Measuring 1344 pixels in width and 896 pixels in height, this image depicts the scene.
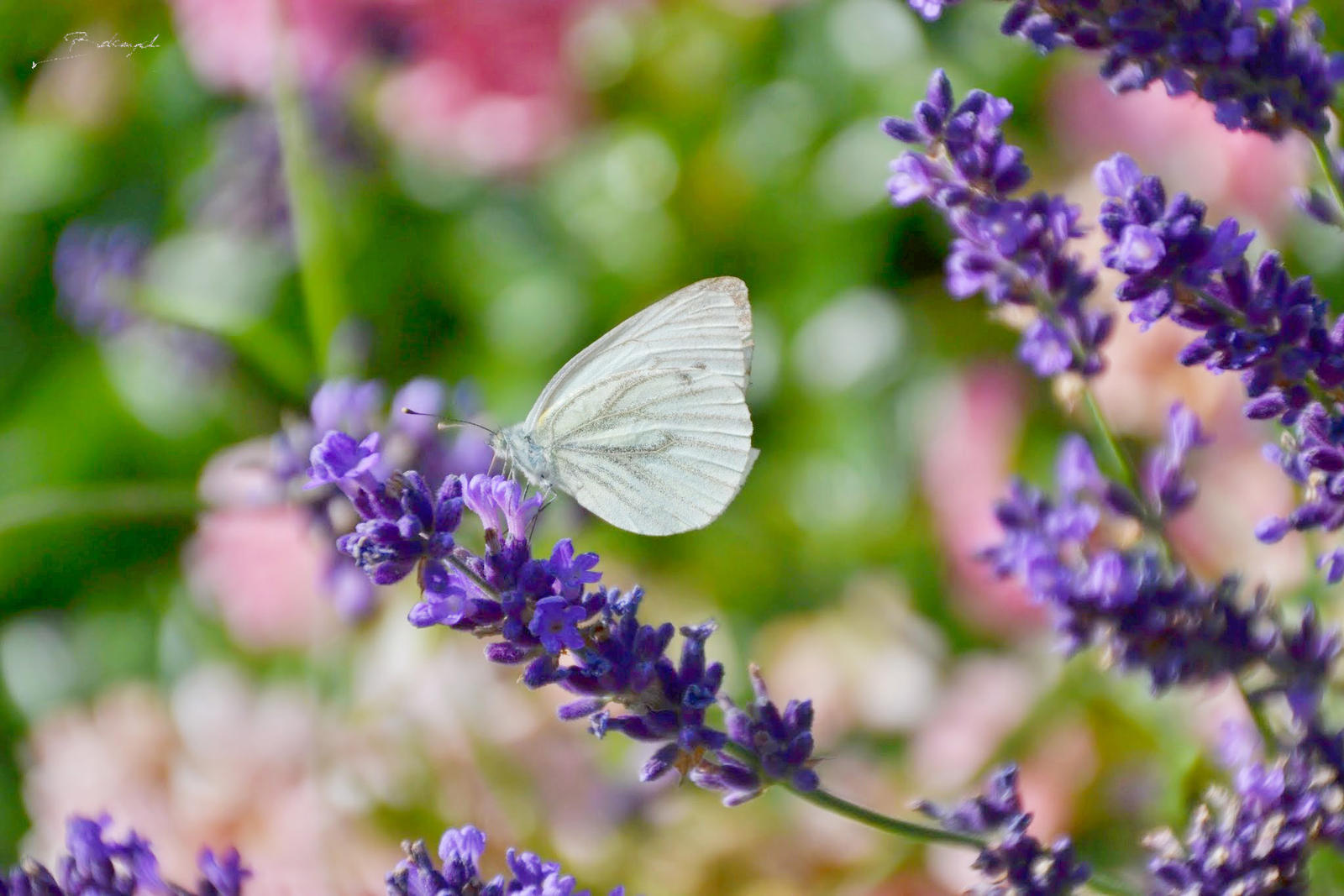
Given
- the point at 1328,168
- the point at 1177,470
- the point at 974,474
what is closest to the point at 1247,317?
the point at 1328,168

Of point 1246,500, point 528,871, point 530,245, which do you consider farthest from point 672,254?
point 528,871

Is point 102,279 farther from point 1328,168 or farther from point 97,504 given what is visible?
point 1328,168

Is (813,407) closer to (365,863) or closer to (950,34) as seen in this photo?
(950,34)

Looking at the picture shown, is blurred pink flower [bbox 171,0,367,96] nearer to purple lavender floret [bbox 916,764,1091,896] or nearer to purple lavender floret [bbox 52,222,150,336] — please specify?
purple lavender floret [bbox 52,222,150,336]

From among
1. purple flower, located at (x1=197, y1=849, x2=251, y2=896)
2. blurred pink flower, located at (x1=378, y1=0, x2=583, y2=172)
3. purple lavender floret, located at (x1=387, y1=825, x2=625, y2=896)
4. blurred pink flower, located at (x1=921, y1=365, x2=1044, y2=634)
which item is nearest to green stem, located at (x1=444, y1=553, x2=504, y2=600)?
purple lavender floret, located at (x1=387, y1=825, x2=625, y2=896)

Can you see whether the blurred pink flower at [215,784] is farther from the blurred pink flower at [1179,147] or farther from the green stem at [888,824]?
the blurred pink flower at [1179,147]

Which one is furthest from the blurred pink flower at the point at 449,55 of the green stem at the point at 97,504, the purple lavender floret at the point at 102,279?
the green stem at the point at 97,504

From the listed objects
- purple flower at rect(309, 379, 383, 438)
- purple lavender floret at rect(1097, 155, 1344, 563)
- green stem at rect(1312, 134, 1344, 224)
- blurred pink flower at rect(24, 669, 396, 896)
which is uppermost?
green stem at rect(1312, 134, 1344, 224)
